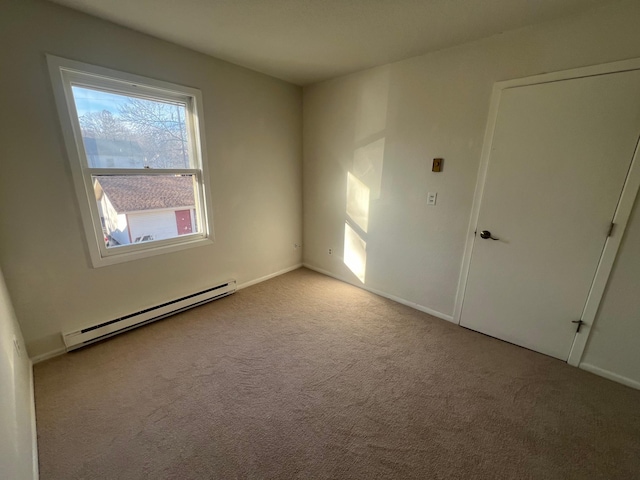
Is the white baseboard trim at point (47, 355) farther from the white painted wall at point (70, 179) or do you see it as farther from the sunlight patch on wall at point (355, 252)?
the sunlight patch on wall at point (355, 252)

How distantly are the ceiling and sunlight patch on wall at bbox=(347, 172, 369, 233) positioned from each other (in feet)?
3.99

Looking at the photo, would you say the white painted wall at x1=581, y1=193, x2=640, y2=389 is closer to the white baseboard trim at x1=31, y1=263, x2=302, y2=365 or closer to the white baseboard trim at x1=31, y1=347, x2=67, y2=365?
the white baseboard trim at x1=31, y1=263, x2=302, y2=365

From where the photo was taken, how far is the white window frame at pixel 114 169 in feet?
6.07

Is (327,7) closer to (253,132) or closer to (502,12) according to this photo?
(502,12)

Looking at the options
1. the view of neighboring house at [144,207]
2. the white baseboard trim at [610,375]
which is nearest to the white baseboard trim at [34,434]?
the view of neighboring house at [144,207]

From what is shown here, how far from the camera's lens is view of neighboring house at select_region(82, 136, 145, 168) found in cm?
202

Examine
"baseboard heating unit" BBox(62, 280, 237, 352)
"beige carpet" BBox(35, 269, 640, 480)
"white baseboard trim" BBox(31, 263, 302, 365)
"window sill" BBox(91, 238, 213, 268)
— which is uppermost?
"window sill" BBox(91, 238, 213, 268)

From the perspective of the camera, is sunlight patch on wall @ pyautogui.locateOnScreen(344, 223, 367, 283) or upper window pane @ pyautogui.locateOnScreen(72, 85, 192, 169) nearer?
upper window pane @ pyautogui.locateOnScreen(72, 85, 192, 169)

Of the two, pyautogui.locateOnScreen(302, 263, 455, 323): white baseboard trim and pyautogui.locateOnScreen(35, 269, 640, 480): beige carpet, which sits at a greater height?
pyautogui.locateOnScreen(302, 263, 455, 323): white baseboard trim

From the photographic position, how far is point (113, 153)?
6.93 feet

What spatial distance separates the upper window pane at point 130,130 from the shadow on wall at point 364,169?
A: 5.87ft

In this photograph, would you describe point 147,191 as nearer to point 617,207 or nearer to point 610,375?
point 617,207

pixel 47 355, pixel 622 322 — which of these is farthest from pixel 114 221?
pixel 622 322

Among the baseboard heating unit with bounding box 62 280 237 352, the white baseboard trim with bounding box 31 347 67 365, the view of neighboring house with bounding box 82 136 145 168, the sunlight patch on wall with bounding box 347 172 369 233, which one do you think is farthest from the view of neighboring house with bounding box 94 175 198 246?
the sunlight patch on wall with bounding box 347 172 369 233
